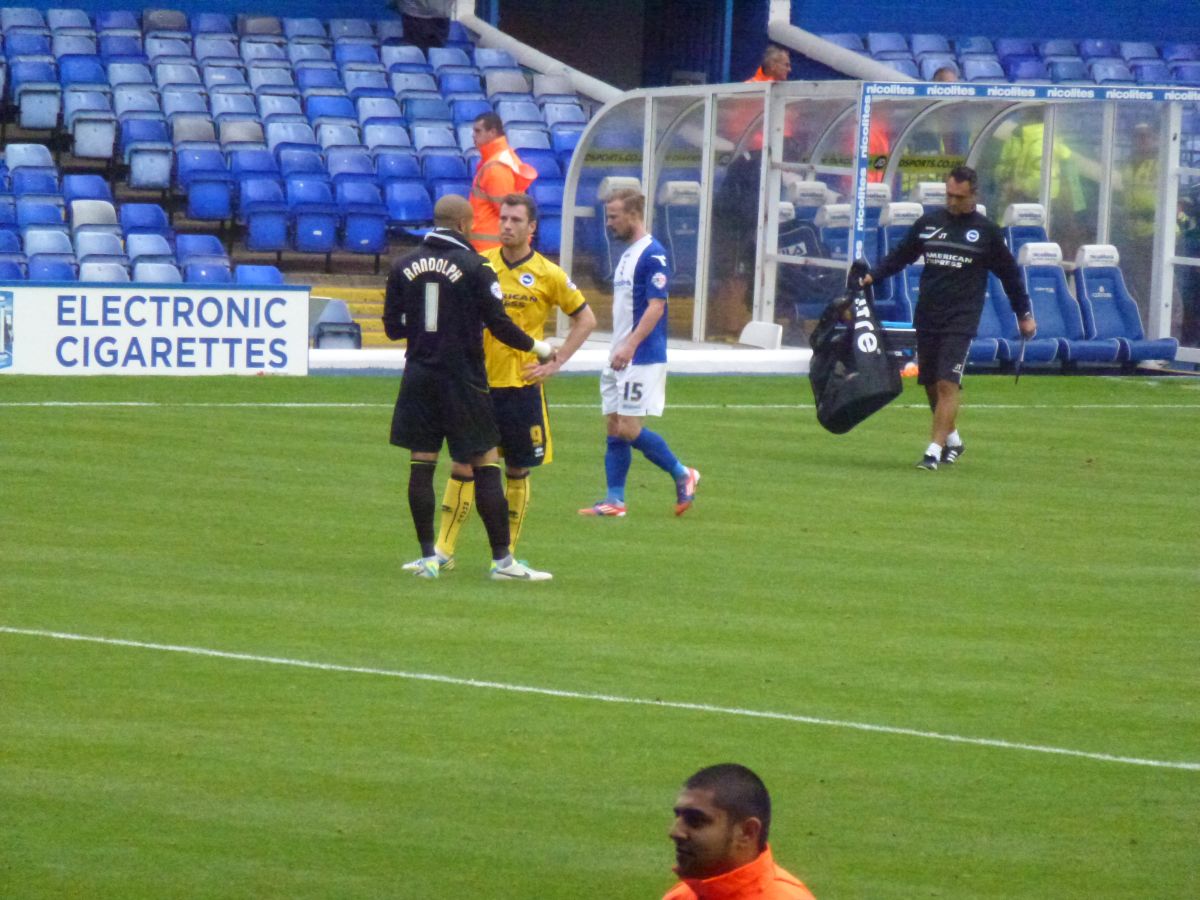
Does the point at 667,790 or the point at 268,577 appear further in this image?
the point at 268,577

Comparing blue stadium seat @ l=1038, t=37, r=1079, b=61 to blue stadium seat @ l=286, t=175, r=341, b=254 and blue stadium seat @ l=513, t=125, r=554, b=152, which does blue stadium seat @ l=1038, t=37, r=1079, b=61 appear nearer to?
blue stadium seat @ l=513, t=125, r=554, b=152

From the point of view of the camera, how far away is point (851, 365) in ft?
50.3

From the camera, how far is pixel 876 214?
78.2ft

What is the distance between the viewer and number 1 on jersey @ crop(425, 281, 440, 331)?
34.2ft

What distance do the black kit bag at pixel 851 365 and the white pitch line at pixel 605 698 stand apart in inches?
280

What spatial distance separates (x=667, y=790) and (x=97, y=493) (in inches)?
281

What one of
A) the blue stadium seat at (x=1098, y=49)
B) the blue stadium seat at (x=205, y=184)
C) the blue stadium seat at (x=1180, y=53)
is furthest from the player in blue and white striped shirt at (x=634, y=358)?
the blue stadium seat at (x=1180, y=53)

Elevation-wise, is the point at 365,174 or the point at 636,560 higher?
the point at 365,174

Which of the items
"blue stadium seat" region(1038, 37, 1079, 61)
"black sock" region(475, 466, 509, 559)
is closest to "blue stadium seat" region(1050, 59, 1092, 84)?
"blue stadium seat" region(1038, 37, 1079, 61)

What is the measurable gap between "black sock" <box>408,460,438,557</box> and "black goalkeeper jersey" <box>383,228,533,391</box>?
1.63ft

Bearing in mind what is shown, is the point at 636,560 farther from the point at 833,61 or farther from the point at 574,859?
the point at 833,61

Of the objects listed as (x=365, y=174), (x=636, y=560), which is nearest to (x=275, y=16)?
(x=365, y=174)

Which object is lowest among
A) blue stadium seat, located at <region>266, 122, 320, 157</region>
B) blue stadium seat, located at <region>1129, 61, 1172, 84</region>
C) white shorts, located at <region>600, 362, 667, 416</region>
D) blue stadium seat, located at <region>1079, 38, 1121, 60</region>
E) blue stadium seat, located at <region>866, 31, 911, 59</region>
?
white shorts, located at <region>600, 362, 667, 416</region>

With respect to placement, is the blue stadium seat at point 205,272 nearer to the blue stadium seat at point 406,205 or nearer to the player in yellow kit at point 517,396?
the blue stadium seat at point 406,205
